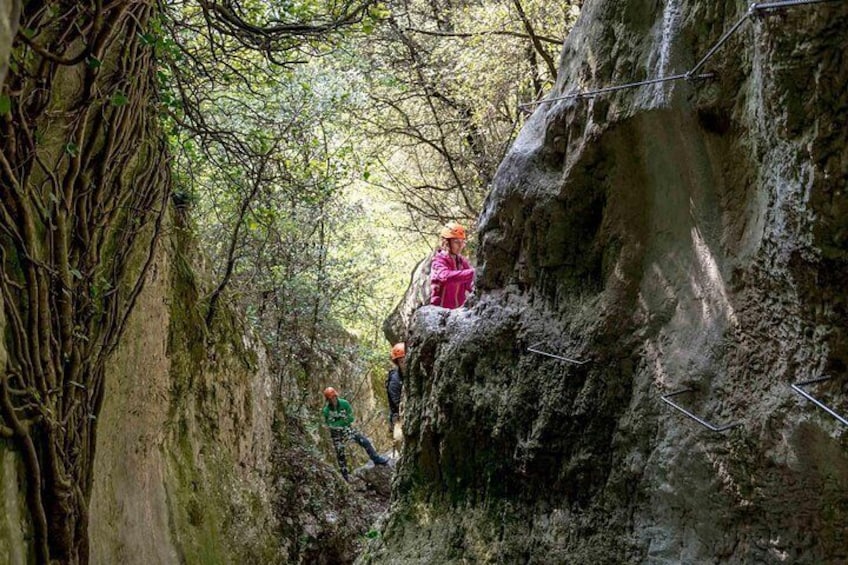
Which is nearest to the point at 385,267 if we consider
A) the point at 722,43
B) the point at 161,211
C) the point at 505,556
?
the point at 161,211

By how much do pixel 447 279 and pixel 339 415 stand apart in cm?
543

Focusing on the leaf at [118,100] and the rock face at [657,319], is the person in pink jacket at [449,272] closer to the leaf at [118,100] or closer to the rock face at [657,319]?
the rock face at [657,319]

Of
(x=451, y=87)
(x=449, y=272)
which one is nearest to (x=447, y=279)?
(x=449, y=272)

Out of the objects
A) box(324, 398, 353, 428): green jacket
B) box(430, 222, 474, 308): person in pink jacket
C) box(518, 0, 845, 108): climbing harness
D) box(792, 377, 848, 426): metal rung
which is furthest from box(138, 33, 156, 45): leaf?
box(324, 398, 353, 428): green jacket

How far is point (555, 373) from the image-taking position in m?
3.57

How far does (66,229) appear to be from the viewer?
3707 millimetres

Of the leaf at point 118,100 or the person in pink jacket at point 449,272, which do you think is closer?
the leaf at point 118,100

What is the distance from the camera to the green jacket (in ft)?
36.1

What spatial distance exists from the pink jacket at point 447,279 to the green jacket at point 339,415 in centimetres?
Answer: 509

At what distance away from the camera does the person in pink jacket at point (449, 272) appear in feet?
20.2

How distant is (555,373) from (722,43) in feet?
5.50

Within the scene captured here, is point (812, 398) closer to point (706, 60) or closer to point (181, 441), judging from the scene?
point (706, 60)

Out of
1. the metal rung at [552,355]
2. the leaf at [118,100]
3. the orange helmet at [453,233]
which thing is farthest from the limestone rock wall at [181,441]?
the metal rung at [552,355]

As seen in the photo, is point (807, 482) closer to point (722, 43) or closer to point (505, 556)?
point (722, 43)
